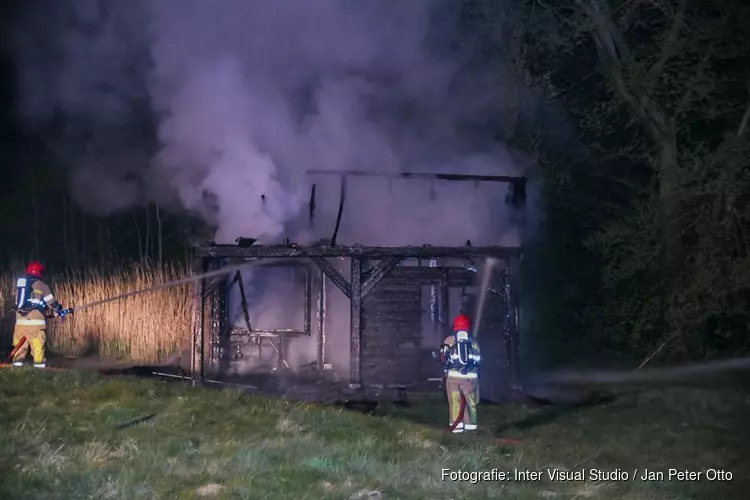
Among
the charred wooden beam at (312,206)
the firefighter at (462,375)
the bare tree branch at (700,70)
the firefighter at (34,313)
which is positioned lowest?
Result: the firefighter at (462,375)

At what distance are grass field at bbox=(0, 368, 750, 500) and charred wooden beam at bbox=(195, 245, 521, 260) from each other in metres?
A: 2.05

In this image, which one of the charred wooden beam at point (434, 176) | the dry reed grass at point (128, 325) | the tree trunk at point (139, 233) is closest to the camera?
the charred wooden beam at point (434, 176)

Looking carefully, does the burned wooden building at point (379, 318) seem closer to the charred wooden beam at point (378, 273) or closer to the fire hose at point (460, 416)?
the charred wooden beam at point (378, 273)

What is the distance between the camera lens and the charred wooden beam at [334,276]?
33.4 feet

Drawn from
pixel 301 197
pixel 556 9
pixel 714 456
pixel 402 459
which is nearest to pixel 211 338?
pixel 301 197

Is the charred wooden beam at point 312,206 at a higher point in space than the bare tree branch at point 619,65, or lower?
lower

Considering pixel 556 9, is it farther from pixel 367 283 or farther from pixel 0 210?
pixel 0 210

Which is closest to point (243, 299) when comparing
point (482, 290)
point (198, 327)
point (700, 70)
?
point (198, 327)

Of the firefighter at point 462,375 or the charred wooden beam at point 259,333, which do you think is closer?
the firefighter at point 462,375

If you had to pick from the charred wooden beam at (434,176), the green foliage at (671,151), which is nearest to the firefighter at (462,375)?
the charred wooden beam at (434,176)

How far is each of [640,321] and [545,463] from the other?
907 centimetres

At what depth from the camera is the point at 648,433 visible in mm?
7992

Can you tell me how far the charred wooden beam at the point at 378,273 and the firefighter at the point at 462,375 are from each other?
258 centimetres

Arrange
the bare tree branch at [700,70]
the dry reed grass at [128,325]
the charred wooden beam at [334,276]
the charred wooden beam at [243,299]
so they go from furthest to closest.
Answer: the bare tree branch at [700,70] < the dry reed grass at [128,325] < the charred wooden beam at [243,299] < the charred wooden beam at [334,276]
